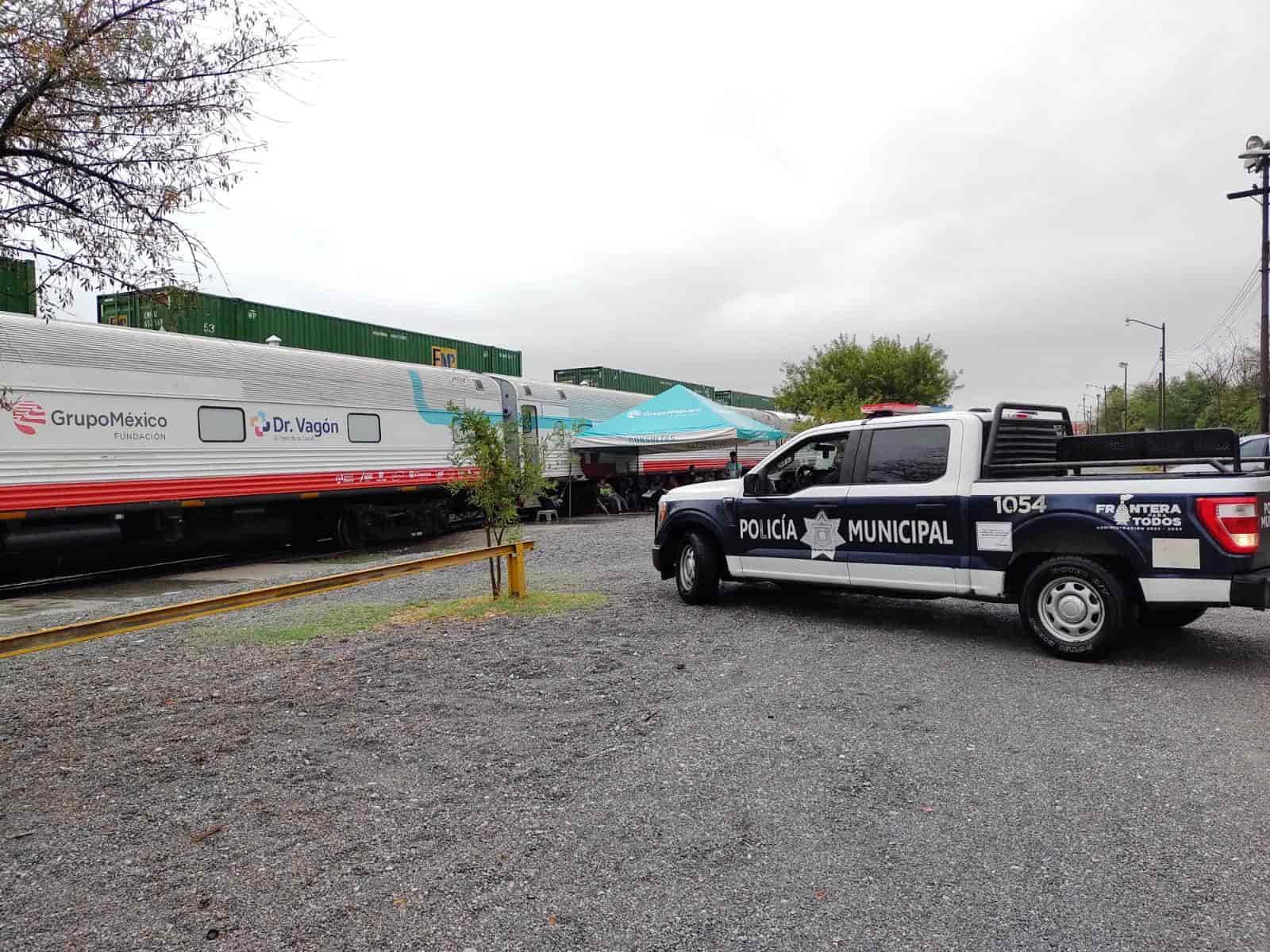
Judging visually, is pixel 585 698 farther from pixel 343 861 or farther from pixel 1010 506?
pixel 1010 506

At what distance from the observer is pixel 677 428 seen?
60.1 ft

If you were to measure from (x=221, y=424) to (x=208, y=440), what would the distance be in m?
0.33

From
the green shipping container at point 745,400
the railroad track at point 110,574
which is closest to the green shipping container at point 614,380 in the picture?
the green shipping container at point 745,400

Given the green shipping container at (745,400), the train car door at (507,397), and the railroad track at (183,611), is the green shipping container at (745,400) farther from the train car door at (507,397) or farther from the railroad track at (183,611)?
the railroad track at (183,611)

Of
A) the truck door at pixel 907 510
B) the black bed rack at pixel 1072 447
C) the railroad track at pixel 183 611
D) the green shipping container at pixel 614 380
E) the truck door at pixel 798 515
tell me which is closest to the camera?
the railroad track at pixel 183 611

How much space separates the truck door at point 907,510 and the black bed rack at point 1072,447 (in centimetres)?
34

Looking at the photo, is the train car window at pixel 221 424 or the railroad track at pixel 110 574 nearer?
the railroad track at pixel 110 574

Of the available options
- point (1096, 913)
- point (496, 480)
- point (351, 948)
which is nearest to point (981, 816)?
point (1096, 913)

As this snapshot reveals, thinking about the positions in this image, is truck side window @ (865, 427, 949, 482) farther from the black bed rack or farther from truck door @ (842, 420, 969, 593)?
the black bed rack

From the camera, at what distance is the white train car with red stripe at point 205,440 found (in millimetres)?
10617

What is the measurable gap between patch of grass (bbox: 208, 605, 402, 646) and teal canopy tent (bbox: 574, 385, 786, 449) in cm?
1010

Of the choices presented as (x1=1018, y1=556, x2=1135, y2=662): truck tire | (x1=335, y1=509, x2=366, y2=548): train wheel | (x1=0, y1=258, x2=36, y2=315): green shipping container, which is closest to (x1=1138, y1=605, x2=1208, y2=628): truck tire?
(x1=1018, y1=556, x2=1135, y2=662): truck tire

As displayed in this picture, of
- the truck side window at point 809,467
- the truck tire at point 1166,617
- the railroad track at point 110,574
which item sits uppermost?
the truck side window at point 809,467

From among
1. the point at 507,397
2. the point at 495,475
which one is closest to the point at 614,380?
the point at 507,397
